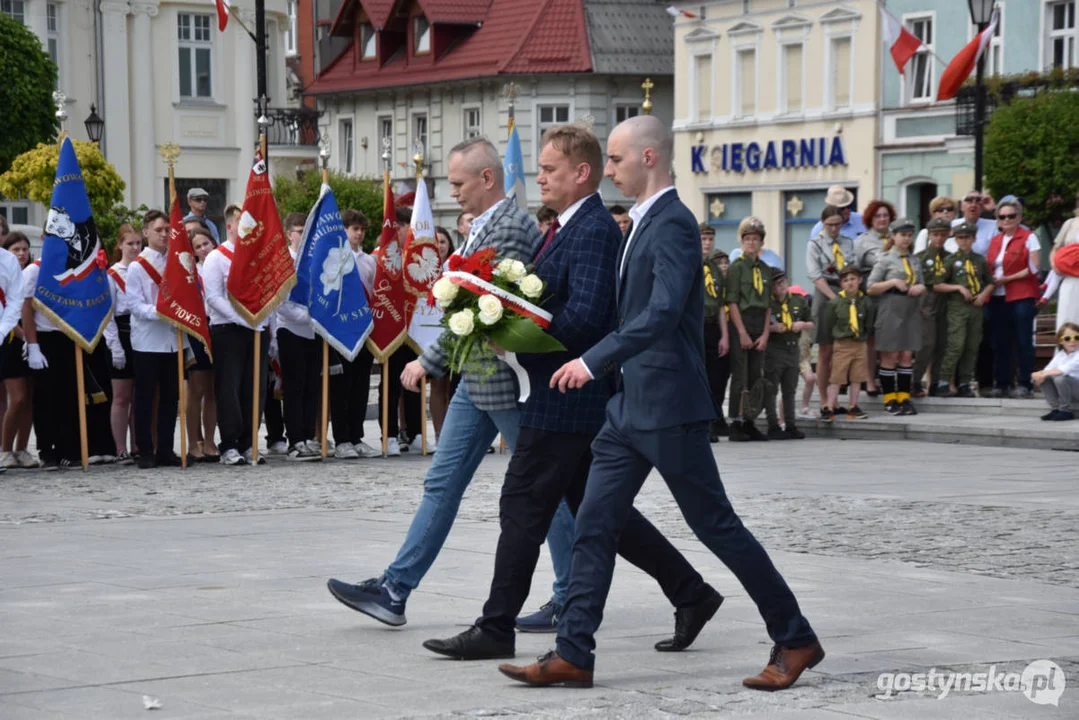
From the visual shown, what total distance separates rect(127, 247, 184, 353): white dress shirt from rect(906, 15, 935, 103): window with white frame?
99.3 ft

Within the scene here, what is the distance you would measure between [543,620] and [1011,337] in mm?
12437

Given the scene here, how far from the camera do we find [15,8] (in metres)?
47.4

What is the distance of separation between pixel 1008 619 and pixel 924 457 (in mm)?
8389

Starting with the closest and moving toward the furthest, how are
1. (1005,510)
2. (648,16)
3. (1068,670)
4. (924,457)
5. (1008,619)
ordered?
1. (1068,670)
2. (1008,619)
3. (1005,510)
4. (924,457)
5. (648,16)

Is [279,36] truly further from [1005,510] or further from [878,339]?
[1005,510]

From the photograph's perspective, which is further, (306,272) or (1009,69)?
(1009,69)

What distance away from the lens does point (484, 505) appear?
12.8 metres

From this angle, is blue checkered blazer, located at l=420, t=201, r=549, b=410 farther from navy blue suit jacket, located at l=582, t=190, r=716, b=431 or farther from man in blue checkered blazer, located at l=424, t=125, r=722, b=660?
navy blue suit jacket, located at l=582, t=190, r=716, b=431

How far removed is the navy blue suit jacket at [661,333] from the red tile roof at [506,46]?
51862 mm

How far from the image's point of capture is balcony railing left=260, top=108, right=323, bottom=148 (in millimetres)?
55781

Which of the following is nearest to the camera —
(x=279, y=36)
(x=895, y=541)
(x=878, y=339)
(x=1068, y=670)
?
(x=1068, y=670)

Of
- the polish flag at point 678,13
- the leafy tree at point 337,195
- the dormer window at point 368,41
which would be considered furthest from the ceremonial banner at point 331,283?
the dormer window at point 368,41

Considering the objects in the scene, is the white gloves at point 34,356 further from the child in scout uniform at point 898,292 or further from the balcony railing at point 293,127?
the balcony railing at point 293,127

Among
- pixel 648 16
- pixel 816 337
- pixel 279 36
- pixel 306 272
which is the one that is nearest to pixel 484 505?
pixel 306 272
